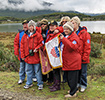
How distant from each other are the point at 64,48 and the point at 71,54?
23cm

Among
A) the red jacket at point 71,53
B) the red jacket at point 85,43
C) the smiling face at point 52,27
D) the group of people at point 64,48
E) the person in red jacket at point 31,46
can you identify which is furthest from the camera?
the person in red jacket at point 31,46

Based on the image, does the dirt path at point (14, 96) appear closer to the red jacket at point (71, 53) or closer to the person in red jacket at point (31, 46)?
the person in red jacket at point (31, 46)

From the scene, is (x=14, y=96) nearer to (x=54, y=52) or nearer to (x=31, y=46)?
(x=31, y=46)

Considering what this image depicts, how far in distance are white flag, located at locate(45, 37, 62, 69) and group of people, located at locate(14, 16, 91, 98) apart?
5.1 inches

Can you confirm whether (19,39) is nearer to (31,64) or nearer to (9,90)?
(31,64)

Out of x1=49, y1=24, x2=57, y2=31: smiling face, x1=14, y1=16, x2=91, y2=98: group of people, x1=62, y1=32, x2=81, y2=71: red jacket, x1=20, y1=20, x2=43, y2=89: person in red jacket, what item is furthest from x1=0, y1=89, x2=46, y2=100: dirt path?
x1=49, y1=24, x2=57, y2=31: smiling face

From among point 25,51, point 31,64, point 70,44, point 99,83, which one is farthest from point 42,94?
point 99,83

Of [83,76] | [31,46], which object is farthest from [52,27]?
[83,76]

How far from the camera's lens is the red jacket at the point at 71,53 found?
2.64m

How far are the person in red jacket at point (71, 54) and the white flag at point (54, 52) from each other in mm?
210

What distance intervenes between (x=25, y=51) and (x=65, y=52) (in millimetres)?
1215

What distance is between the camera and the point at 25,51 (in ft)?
11.2

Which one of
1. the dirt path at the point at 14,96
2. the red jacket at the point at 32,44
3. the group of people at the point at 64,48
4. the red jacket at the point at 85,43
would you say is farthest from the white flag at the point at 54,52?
the dirt path at the point at 14,96

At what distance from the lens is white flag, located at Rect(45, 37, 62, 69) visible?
10.2ft
